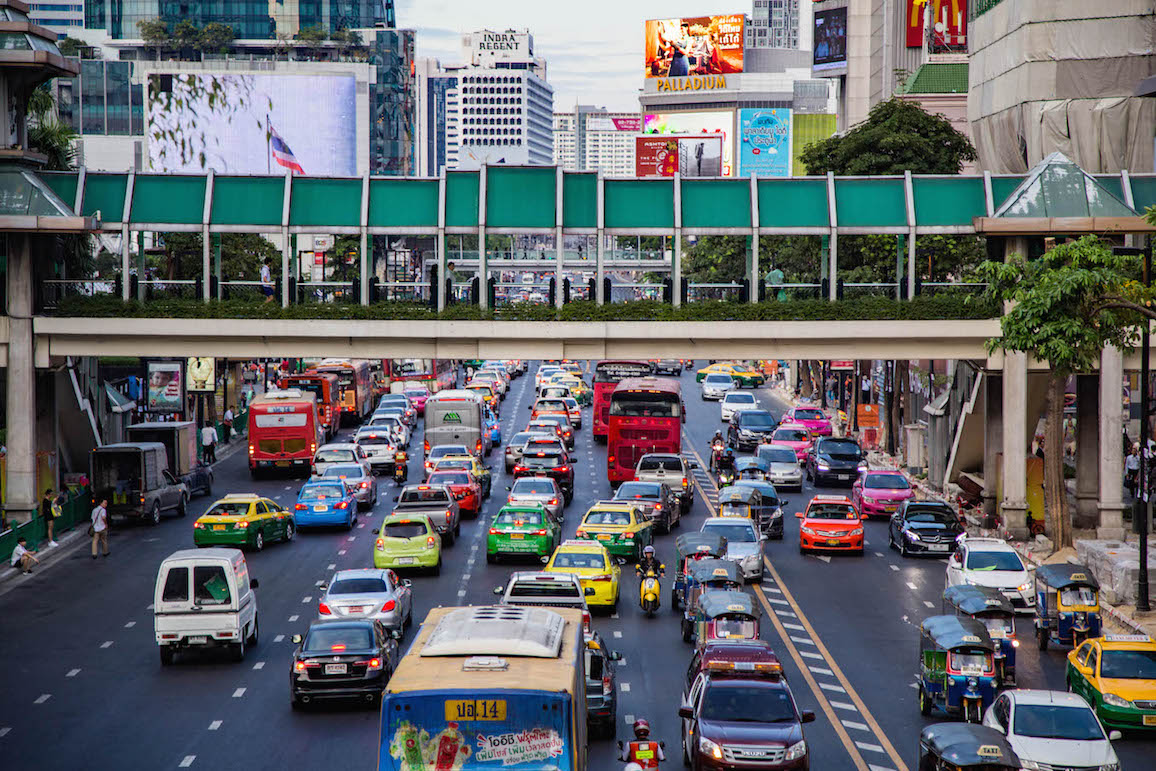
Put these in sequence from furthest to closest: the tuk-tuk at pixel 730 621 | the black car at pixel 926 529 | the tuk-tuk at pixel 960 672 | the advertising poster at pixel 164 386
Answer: the advertising poster at pixel 164 386
the black car at pixel 926 529
the tuk-tuk at pixel 730 621
the tuk-tuk at pixel 960 672

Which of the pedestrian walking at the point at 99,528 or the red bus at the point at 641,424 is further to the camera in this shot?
the red bus at the point at 641,424

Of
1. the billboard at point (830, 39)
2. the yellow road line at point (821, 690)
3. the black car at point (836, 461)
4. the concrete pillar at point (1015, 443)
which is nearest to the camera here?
the yellow road line at point (821, 690)

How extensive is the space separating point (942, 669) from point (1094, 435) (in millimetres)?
24076

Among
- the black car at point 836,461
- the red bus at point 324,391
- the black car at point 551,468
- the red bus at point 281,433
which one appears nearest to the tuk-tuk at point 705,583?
the black car at point 551,468

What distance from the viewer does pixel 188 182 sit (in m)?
40.5

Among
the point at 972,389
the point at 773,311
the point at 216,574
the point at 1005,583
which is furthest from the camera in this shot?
the point at 972,389

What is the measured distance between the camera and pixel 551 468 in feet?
160

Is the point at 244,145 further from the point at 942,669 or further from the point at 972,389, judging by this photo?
the point at 942,669

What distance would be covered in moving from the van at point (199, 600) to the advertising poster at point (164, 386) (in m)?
36.2

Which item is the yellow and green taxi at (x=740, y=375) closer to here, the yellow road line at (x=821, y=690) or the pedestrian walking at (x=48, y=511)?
the pedestrian walking at (x=48, y=511)

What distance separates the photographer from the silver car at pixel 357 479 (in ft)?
152

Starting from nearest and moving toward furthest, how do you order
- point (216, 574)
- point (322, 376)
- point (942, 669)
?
1. point (942, 669)
2. point (216, 574)
3. point (322, 376)

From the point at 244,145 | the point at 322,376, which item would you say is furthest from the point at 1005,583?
the point at 244,145

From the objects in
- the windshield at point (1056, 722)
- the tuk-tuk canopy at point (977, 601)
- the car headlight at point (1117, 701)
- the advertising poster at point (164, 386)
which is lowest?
the car headlight at point (1117, 701)
